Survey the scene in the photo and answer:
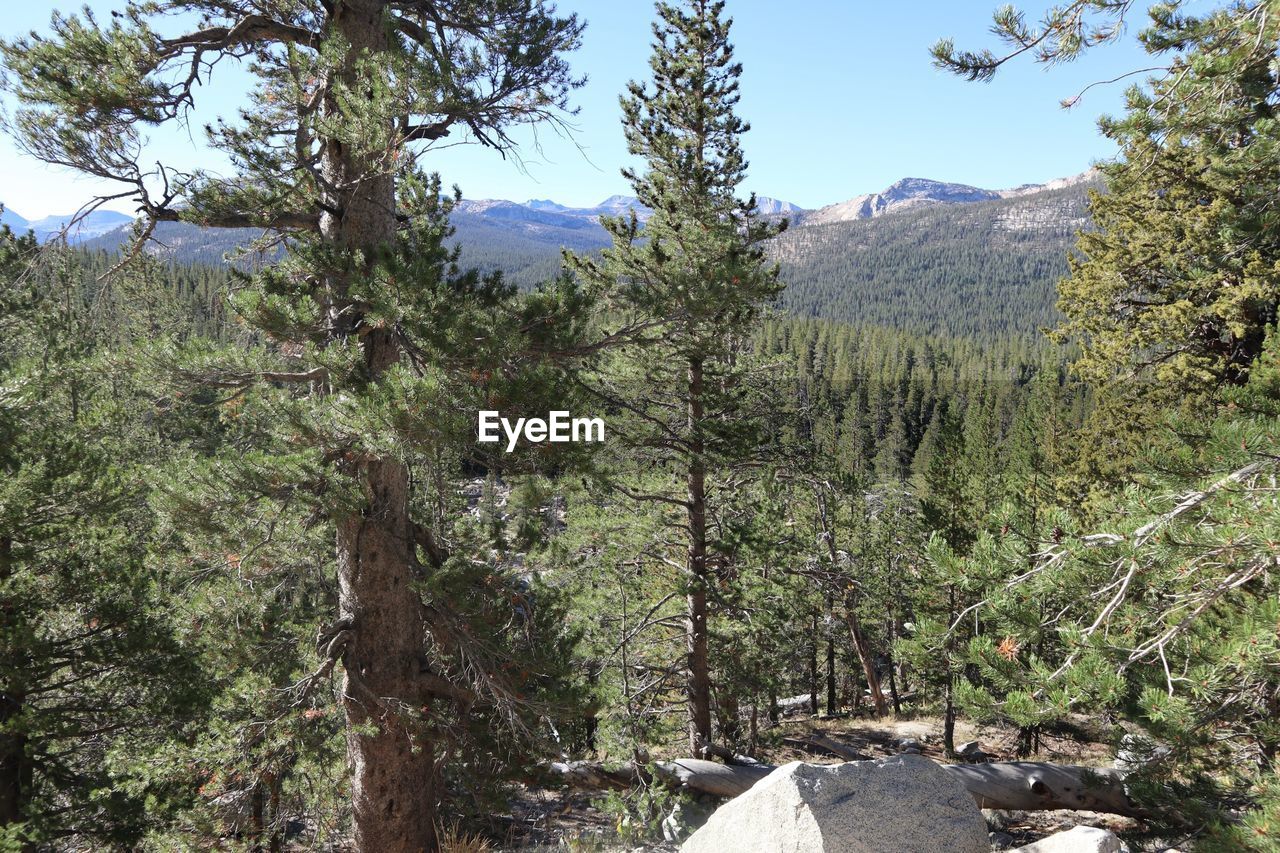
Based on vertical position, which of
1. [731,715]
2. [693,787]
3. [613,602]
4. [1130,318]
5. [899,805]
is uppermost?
[1130,318]

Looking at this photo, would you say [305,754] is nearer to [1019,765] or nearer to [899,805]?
[899,805]

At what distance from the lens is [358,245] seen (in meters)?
5.79

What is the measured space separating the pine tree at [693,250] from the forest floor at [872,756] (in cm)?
263

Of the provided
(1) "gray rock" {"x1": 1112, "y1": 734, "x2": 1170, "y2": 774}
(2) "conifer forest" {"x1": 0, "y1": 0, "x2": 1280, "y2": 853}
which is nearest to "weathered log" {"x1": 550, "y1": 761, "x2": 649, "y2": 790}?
(2) "conifer forest" {"x1": 0, "y1": 0, "x2": 1280, "y2": 853}

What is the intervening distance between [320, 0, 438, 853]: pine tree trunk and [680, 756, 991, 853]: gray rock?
2596 mm

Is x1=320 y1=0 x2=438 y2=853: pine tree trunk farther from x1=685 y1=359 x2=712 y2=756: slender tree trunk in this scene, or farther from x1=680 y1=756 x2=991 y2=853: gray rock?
x1=685 y1=359 x2=712 y2=756: slender tree trunk

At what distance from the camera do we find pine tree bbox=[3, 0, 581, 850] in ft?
15.4

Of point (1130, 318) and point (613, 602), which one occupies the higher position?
point (1130, 318)

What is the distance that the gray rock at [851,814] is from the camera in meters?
4.64

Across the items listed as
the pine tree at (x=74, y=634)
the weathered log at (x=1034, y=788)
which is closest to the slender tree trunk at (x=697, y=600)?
the weathered log at (x=1034, y=788)

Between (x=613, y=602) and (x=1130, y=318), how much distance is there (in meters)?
10.4

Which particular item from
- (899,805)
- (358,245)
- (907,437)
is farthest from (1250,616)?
(907,437)

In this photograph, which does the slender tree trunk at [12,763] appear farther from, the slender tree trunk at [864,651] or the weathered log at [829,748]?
the slender tree trunk at [864,651]

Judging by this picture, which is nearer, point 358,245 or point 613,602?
point 358,245
